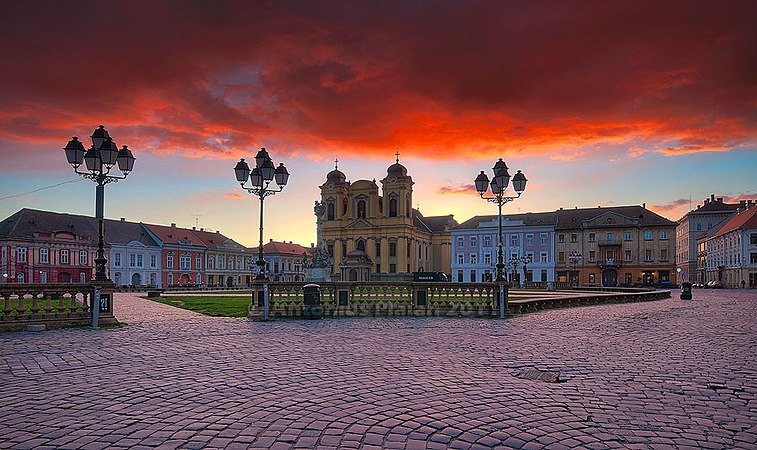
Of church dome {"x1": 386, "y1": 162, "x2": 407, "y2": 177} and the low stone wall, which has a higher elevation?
church dome {"x1": 386, "y1": 162, "x2": 407, "y2": 177}

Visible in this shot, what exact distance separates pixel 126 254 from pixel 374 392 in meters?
88.6

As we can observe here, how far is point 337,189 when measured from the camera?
90562mm

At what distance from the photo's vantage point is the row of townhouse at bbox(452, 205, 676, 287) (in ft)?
255

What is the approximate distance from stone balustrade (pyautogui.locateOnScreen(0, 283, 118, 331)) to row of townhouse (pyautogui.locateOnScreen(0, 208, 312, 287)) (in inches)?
2128

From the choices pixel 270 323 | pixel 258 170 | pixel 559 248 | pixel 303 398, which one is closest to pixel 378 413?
pixel 303 398

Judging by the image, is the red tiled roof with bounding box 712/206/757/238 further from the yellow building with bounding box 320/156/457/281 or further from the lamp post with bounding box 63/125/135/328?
the lamp post with bounding box 63/125/135/328

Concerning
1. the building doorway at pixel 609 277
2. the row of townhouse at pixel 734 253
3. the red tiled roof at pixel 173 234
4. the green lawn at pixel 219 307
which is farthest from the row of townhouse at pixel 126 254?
the row of townhouse at pixel 734 253

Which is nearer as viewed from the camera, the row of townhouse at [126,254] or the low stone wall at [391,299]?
the low stone wall at [391,299]

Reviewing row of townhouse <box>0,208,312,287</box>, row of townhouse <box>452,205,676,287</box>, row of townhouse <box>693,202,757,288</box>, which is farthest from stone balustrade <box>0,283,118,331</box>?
row of townhouse <box>693,202,757,288</box>

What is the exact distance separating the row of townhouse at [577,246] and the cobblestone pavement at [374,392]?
6682cm

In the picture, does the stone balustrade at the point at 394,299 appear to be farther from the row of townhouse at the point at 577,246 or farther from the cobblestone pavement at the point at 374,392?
the row of townhouse at the point at 577,246

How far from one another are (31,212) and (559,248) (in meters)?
Answer: 75.5

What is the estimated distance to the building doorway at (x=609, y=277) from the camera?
80.3m

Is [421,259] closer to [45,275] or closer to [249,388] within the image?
[45,275]
